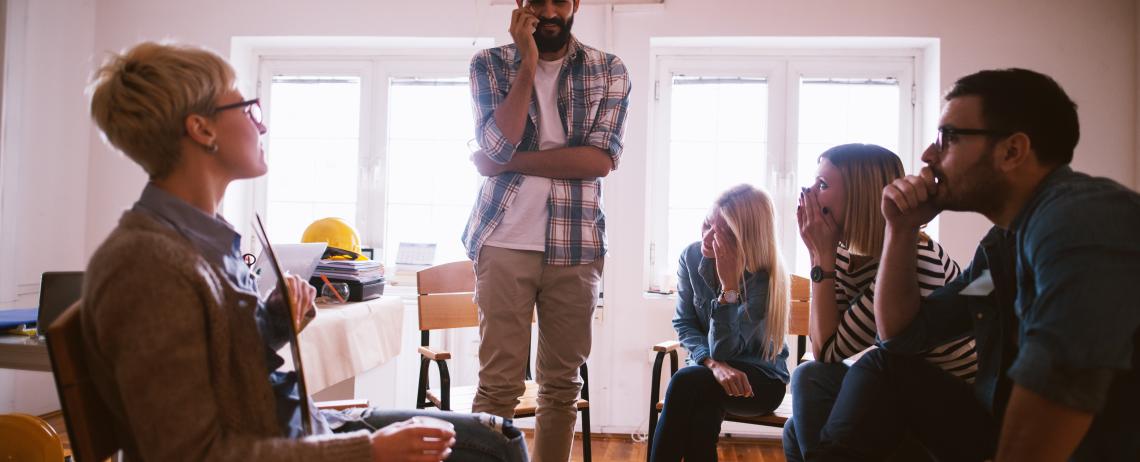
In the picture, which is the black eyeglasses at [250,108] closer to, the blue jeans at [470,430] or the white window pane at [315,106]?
the blue jeans at [470,430]

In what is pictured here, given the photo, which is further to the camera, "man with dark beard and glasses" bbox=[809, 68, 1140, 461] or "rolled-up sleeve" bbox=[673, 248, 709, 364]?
"rolled-up sleeve" bbox=[673, 248, 709, 364]

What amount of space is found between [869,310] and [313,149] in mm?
3168

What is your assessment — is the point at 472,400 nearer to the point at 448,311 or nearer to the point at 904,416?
the point at 448,311

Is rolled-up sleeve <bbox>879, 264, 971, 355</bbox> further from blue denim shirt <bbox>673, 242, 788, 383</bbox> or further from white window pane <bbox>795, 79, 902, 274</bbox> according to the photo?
white window pane <bbox>795, 79, 902, 274</bbox>

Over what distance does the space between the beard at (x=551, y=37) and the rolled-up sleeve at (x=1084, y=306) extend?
1306mm

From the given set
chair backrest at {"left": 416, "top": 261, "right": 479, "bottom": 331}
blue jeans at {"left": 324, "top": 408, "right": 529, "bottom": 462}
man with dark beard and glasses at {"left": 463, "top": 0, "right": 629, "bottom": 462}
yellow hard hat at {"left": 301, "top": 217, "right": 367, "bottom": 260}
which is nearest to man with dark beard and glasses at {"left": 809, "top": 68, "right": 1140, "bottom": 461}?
blue jeans at {"left": 324, "top": 408, "right": 529, "bottom": 462}

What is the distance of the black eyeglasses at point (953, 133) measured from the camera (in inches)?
41.8

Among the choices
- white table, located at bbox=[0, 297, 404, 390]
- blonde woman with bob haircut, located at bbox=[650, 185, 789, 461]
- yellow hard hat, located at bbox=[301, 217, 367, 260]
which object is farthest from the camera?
yellow hard hat, located at bbox=[301, 217, 367, 260]

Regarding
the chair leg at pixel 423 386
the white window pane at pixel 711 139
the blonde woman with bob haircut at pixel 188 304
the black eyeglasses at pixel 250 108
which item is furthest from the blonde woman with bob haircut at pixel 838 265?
the white window pane at pixel 711 139

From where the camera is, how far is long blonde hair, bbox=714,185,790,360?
2189 millimetres

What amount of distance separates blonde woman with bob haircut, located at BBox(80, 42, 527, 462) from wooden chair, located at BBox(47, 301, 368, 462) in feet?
0.06

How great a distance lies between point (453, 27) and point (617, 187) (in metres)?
1.18

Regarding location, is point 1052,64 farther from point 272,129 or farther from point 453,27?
point 272,129

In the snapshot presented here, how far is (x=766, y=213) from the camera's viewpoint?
2.26 metres
